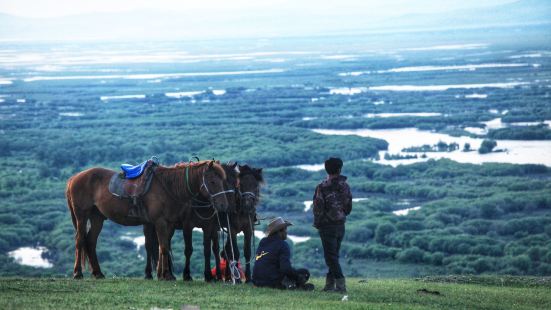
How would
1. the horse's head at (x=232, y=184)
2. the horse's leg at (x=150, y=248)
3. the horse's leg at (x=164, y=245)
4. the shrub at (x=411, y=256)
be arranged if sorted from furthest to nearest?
the shrub at (x=411, y=256)
the horse's leg at (x=150, y=248)
the horse's leg at (x=164, y=245)
the horse's head at (x=232, y=184)

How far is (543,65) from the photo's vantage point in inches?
4690

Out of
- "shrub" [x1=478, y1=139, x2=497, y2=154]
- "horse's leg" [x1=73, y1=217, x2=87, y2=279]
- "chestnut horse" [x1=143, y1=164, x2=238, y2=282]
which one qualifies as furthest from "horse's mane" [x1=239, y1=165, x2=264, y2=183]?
"shrub" [x1=478, y1=139, x2=497, y2=154]

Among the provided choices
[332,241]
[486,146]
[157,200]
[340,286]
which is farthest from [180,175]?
[486,146]

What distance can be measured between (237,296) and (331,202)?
185 centimetres

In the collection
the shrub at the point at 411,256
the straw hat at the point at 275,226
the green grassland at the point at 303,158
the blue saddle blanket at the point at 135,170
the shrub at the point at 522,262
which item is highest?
the blue saddle blanket at the point at 135,170

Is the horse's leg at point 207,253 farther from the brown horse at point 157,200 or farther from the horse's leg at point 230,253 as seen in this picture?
the brown horse at point 157,200

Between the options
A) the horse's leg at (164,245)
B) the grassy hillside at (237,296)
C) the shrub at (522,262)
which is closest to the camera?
the grassy hillside at (237,296)

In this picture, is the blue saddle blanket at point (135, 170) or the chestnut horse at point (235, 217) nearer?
the chestnut horse at point (235, 217)

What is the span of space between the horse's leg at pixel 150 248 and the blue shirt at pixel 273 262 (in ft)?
7.55

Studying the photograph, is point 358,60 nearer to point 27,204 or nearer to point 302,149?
point 302,149

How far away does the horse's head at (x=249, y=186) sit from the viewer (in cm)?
1558

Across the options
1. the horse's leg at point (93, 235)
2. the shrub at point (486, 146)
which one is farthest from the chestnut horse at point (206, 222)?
the shrub at point (486, 146)

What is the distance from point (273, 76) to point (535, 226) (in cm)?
8793

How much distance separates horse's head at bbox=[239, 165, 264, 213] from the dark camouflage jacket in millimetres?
1583
